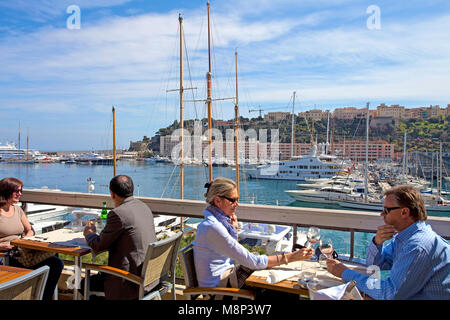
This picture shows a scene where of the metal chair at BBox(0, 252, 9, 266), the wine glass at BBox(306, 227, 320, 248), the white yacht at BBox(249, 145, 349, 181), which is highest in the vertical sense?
the wine glass at BBox(306, 227, 320, 248)

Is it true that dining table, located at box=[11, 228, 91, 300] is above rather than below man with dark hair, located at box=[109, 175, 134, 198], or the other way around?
below

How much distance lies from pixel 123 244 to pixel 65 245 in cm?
67

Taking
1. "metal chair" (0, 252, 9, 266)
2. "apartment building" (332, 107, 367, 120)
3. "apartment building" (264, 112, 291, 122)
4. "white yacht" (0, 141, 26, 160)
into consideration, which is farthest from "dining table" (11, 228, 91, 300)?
"white yacht" (0, 141, 26, 160)

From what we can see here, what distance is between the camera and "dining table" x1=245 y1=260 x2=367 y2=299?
200 cm

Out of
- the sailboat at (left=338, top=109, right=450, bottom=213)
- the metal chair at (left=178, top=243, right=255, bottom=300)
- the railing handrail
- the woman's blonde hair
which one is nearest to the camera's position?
the metal chair at (left=178, top=243, right=255, bottom=300)

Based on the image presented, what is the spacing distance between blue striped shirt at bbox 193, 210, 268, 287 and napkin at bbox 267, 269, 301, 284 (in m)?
0.11

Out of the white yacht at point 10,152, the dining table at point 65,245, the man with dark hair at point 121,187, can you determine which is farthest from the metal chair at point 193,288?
the white yacht at point 10,152

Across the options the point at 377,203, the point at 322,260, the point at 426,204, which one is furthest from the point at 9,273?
the point at 426,204

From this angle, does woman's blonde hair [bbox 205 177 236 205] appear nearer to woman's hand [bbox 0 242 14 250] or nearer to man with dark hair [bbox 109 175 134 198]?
man with dark hair [bbox 109 175 134 198]

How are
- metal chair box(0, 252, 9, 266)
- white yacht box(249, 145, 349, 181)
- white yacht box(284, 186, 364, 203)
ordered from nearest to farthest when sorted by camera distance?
metal chair box(0, 252, 9, 266), white yacht box(284, 186, 364, 203), white yacht box(249, 145, 349, 181)

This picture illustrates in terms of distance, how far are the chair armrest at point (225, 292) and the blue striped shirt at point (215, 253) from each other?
2.2 inches

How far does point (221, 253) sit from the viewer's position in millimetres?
Result: 2316

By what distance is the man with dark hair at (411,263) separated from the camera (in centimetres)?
173
